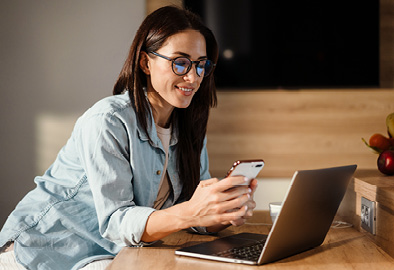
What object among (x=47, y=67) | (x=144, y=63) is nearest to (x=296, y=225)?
(x=144, y=63)

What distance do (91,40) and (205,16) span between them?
2.64ft

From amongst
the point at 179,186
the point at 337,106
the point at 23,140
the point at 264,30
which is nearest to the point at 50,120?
the point at 23,140

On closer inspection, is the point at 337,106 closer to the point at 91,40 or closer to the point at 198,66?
the point at 91,40

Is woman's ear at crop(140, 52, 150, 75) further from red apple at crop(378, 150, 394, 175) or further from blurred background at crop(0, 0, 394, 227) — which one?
blurred background at crop(0, 0, 394, 227)

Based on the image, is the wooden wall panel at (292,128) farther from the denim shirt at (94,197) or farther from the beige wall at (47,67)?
the denim shirt at (94,197)

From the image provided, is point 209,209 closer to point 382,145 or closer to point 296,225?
point 296,225

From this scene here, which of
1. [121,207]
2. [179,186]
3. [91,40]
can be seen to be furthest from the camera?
[91,40]

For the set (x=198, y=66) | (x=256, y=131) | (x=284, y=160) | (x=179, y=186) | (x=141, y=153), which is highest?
(x=198, y=66)

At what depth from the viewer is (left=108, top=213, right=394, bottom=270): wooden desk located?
1026 millimetres

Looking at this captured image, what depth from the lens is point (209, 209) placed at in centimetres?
111

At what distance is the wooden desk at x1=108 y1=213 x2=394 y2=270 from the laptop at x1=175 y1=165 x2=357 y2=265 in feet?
0.07

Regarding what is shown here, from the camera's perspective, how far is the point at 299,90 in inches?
138

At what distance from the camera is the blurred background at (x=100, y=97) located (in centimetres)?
347

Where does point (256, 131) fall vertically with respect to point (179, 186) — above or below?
below
